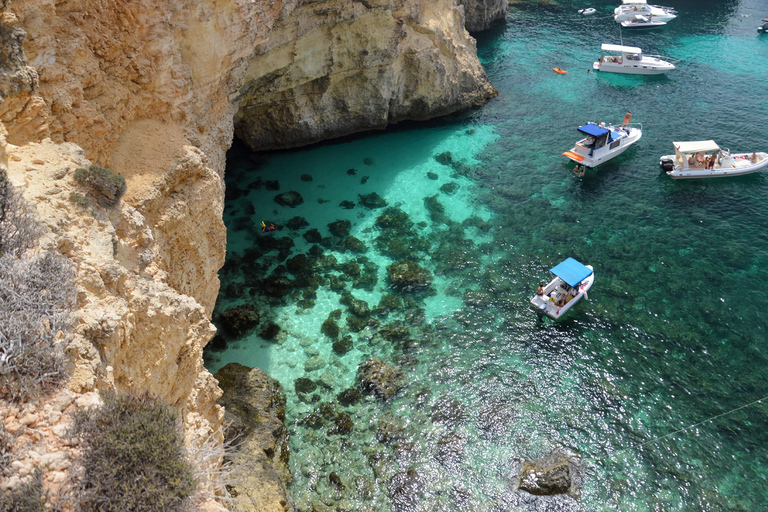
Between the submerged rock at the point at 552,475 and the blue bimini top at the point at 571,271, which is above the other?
the blue bimini top at the point at 571,271

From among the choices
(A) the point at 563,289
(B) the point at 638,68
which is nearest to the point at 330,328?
(A) the point at 563,289

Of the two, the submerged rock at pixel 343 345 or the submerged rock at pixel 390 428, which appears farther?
the submerged rock at pixel 343 345

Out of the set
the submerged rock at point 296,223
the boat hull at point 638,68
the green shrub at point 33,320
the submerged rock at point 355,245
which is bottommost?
the submerged rock at point 355,245

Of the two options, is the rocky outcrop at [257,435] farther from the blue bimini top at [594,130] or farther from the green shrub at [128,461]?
the blue bimini top at [594,130]

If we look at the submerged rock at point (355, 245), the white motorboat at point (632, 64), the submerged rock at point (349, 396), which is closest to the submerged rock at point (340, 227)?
the submerged rock at point (355, 245)

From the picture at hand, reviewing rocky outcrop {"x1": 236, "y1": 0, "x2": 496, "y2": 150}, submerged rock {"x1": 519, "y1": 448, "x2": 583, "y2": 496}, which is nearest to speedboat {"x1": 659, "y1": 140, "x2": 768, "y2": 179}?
rocky outcrop {"x1": 236, "y1": 0, "x2": 496, "y2": 150}
